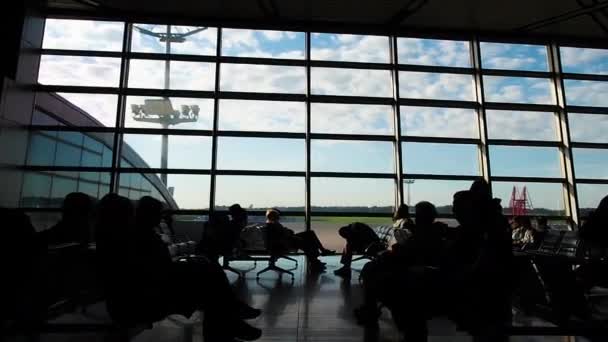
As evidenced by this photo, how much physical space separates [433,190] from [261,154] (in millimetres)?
3426

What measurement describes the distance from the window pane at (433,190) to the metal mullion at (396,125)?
0.46 feet

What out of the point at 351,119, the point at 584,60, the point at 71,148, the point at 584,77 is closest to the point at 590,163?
the point at 584,77

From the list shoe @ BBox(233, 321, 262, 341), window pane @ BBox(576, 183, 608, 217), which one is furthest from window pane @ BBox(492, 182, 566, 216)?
shoe @ BBox(233, 321, 262, 341)

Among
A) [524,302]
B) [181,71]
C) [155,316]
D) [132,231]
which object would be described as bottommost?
[524,302]

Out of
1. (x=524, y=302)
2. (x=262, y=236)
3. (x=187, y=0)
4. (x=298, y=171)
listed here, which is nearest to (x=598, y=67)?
(x=298, y=171)

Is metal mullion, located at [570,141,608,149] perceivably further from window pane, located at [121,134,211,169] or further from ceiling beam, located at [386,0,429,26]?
window pane, located at [121,134,211,169]

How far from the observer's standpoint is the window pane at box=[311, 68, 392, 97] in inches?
282

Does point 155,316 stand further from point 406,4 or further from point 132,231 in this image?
point 406,4

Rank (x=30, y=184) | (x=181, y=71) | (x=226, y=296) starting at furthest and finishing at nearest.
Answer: (x=181, y=71)
(x=30, y=184)
(x=226, y=296)

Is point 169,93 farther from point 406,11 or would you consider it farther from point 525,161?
point 525,161

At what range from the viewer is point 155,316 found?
63.1 inches

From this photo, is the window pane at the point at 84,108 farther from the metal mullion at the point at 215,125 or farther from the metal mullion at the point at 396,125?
the metal mullion at the point at 396,125

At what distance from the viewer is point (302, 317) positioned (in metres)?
2.62

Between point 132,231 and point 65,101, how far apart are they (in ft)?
21.8
